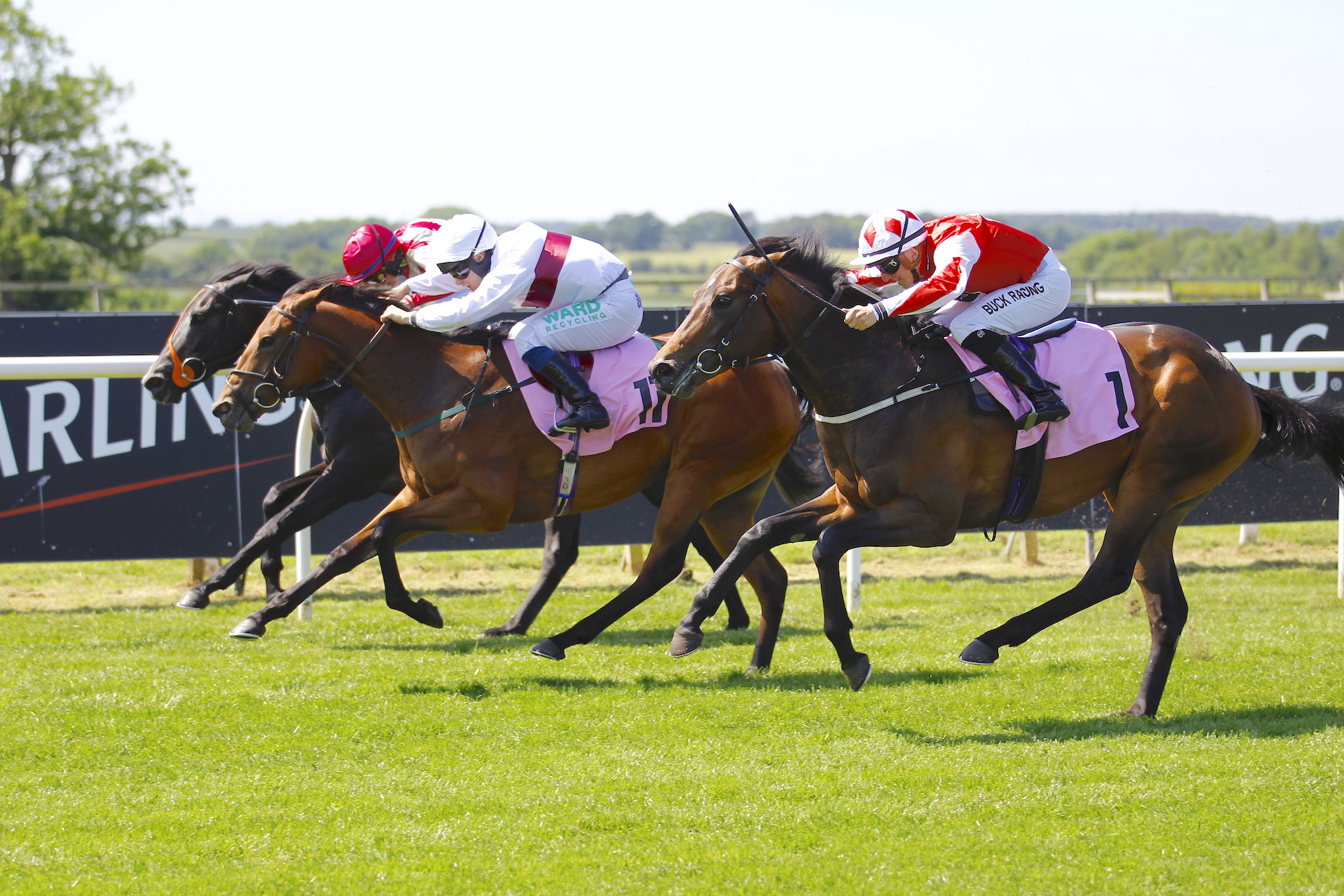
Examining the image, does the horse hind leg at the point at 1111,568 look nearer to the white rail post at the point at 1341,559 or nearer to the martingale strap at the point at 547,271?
the martingale strap at the point at 547,271

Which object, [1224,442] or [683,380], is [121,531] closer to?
[683,380]

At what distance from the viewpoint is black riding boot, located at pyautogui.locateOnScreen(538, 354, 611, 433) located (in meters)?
5.57

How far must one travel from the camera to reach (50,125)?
A: 87.0 ft

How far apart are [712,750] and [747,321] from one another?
1560mm

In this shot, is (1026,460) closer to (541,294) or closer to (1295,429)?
(1295,429)

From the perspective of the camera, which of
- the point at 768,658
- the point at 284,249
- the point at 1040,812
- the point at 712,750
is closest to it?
the point at 1040,812

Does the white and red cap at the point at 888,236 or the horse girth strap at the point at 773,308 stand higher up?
the white and red cap at the point at 888,236

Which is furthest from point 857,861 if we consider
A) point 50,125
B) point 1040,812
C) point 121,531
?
point 50,125

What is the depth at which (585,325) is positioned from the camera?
18.7 ft

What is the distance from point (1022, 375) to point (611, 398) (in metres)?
1.77

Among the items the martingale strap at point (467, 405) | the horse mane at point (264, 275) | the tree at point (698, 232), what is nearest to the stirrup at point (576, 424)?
the martingale strap at point (467, 405)

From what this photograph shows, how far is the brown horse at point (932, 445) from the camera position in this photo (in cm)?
487

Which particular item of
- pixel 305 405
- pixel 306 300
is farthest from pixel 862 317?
pixel 305 405

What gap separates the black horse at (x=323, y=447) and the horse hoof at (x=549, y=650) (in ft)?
4.20
